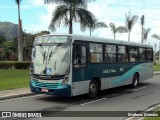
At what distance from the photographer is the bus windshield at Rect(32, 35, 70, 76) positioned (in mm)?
13750

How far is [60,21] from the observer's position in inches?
1246

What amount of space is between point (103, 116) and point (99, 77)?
16.2 ft

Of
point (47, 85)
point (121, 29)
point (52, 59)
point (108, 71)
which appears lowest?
point (47, 85)

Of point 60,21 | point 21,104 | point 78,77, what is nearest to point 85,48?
point 78,77

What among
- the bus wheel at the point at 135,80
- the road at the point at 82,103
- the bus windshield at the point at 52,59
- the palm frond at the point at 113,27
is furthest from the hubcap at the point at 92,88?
the palm frond at the point at 113,27

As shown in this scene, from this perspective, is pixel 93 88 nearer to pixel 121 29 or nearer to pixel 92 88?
pixel 92 88

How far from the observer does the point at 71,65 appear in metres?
13.8

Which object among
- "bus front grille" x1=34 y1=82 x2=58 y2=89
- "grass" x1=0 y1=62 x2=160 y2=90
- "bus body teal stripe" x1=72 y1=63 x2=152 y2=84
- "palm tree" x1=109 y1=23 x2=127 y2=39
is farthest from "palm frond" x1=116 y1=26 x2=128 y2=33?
"bus front grille" x1=34 y1=82 x2=58 y2=89

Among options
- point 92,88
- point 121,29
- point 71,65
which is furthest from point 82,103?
point 121,29

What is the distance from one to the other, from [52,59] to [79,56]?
117 cm

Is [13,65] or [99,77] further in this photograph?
[13,65]

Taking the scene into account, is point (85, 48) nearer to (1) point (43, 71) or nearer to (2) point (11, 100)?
(1) point (43, 71)

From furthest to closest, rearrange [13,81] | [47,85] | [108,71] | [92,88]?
[13,81]
[108,71]
[92,88]
[47,85]

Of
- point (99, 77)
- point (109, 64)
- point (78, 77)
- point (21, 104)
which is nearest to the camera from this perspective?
point (21, 104)
